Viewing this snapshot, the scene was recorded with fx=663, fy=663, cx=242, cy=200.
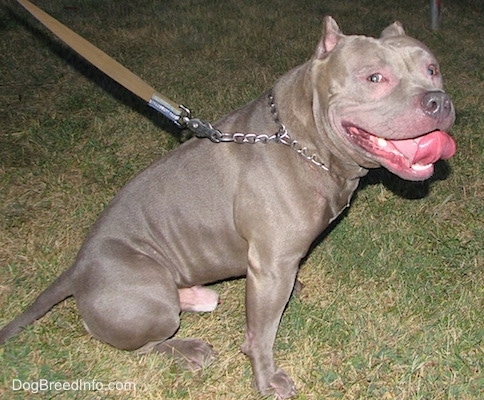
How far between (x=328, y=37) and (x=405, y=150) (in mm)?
598

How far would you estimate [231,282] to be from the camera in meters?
4.05

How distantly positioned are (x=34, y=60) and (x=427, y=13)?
526 cm

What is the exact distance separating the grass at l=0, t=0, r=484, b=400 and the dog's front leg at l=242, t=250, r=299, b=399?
0.11 metres

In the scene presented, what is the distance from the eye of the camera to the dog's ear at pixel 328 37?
2.89 metres

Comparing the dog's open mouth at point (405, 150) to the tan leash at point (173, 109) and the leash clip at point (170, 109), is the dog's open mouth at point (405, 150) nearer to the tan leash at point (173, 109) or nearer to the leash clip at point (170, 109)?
the tan leash at point (173, 109)

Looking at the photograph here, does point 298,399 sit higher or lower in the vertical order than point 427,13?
higher

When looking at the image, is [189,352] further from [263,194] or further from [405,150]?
[405,150]

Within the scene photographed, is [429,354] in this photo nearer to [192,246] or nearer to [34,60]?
[192,246]

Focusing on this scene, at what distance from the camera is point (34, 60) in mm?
7176

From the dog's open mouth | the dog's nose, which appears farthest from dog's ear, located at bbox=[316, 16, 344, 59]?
the dog's nose

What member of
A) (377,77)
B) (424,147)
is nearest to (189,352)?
(424,147)

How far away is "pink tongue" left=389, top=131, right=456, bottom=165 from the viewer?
2.86 metres

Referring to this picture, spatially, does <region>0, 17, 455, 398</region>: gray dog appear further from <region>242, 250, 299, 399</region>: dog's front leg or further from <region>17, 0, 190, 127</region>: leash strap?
<region>17, 0, 190, 127</region>: leash strap

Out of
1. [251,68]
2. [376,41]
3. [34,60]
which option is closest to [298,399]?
[376,41]
